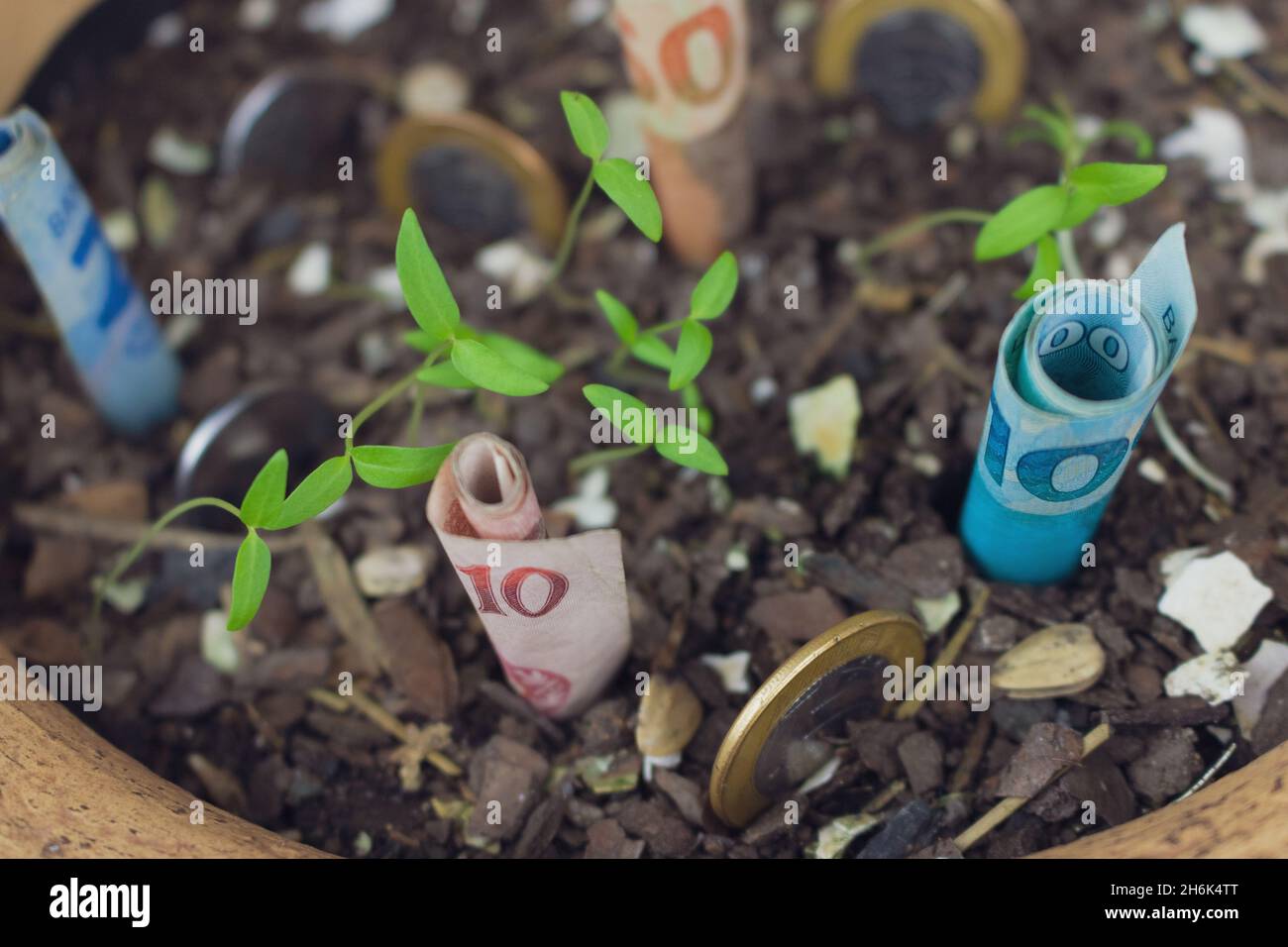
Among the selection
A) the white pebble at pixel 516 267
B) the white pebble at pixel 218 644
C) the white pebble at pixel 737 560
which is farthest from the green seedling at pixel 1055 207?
the white pebble at pixel 218 644

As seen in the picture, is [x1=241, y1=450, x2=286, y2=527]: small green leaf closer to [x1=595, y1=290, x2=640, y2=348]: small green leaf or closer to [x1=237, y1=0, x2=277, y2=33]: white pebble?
[x1=595, y1=290, x2=640, y2=348]: small green leaf

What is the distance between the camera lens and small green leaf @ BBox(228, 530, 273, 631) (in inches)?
35.9

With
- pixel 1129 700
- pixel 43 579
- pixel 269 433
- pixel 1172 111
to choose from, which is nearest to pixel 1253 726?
pixel 1129 700

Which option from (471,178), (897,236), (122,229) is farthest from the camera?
(122,229)

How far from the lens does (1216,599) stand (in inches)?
42.4

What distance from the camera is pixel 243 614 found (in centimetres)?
91

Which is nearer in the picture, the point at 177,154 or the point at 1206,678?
the point at 1206,678

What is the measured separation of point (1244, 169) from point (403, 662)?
3.61ft

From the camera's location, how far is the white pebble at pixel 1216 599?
1064mm

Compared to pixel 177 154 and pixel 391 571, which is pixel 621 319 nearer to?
pixel 391 571

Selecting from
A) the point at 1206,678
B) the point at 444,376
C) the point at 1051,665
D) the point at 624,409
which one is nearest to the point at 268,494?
the point at 444,376

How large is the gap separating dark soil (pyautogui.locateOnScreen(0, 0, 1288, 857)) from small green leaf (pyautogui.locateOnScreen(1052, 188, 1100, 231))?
10.9 inches

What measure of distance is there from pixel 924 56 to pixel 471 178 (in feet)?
1.85

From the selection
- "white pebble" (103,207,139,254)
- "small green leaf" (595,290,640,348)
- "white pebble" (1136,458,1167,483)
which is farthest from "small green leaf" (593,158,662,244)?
"white pebble" (103,207,139,254)
